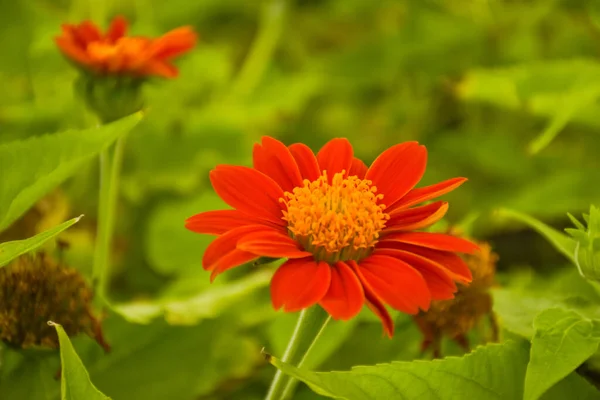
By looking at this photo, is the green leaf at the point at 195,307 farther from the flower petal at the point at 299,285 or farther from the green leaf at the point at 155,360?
the flower petal at the point at 299,285

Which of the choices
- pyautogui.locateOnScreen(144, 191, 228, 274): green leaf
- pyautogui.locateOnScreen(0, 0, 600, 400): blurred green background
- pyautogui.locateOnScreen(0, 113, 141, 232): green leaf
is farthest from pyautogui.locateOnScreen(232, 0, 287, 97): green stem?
pyautogui.locateOnScreen(0, 113, 141, 232): green leaf

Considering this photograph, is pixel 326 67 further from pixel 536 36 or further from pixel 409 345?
pixel 409 345

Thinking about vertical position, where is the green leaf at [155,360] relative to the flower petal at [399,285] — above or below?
below

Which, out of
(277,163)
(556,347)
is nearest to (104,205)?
(277,163)

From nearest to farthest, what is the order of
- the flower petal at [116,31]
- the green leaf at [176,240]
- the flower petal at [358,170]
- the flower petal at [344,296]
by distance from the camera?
the flower petal at [344,296] → the flower petal at [358,170] → the flower petal at [116,31] → the green leaf at [176,240]

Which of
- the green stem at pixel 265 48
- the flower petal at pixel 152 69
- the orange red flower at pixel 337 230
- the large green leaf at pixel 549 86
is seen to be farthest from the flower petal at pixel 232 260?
the green stem at pixel 265 48

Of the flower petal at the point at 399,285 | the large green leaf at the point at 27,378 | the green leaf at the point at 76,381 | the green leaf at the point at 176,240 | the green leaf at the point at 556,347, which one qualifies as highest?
the flower petal at the point at 399,285

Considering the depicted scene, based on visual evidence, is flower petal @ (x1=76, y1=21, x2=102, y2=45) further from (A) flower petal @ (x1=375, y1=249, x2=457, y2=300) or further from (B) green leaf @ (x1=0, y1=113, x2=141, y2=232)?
(A) flower petal @ (x1=375, y1=249, x2=457, y2=300)
